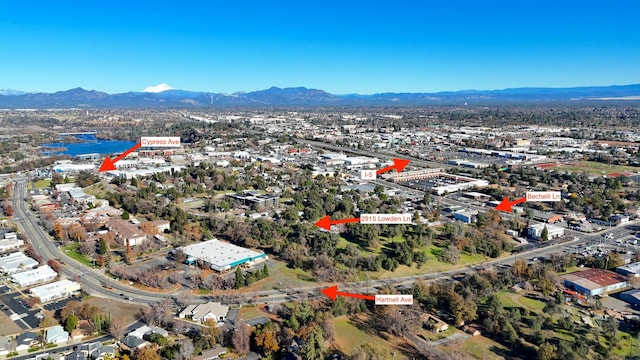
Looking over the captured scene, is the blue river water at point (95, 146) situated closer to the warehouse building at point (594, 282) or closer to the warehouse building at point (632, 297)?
the warehouse building at point (594, 282)

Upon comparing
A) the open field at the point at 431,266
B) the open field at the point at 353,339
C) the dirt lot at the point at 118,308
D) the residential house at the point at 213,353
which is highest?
the residential house at the point at 213,353

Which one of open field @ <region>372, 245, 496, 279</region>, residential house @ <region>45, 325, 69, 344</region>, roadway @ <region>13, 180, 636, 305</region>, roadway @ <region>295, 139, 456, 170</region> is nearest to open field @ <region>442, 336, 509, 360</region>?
roadway @ <region>13, 180, 636, 305</region>

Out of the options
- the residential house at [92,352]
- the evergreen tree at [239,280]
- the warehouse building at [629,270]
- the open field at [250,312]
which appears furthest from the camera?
the warehouse building at [629,270]

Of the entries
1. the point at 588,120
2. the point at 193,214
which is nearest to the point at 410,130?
the point at 588,120

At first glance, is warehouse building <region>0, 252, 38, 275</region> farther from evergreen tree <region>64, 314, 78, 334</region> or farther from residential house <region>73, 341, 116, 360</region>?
residential house <region>73, 341, 116, 360</region>

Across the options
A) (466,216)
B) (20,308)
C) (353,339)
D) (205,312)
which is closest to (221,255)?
(205,312)

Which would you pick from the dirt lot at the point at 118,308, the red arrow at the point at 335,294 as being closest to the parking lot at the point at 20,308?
the dirt lot at the point at 118,308

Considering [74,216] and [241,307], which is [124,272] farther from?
[74,216]
